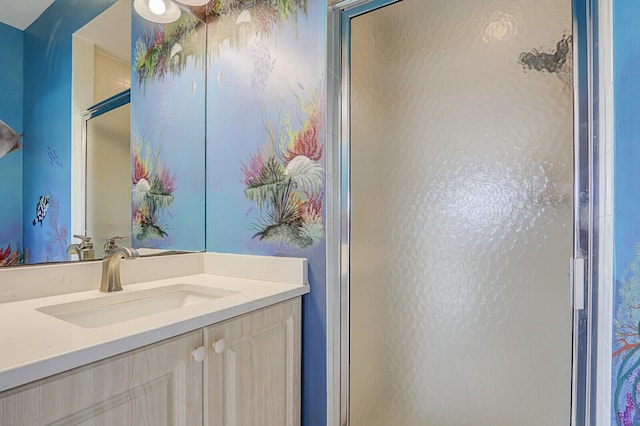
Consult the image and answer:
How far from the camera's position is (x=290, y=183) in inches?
51.6

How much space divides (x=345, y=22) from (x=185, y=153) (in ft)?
3.03

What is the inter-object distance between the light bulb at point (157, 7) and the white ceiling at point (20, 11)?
47cm

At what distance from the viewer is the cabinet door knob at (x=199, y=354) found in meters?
0.82

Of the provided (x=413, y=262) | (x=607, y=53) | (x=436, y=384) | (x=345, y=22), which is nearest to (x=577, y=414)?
(x=436, y=384)

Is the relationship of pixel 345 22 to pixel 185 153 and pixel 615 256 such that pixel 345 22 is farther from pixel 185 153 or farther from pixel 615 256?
pixel 615 256

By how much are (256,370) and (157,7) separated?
1576 millimetres

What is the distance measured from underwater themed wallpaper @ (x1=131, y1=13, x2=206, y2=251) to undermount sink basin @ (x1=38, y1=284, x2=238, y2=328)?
30 cm

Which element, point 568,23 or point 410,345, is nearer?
point 568,23

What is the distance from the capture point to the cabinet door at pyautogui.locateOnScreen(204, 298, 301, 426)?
0.89 metres

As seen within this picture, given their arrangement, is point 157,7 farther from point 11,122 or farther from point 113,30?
point 11,122

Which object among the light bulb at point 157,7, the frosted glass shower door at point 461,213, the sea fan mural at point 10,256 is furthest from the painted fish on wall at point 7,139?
the frosted glass shower door at point 461,213

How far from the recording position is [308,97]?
1275mm

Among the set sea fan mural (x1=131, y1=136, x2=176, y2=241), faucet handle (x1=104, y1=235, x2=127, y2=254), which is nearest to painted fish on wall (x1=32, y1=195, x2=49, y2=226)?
faucet handle (x1=104, y1=235, x2=127, y2=254)

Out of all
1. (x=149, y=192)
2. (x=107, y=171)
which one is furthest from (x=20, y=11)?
(x=149, y=192)
